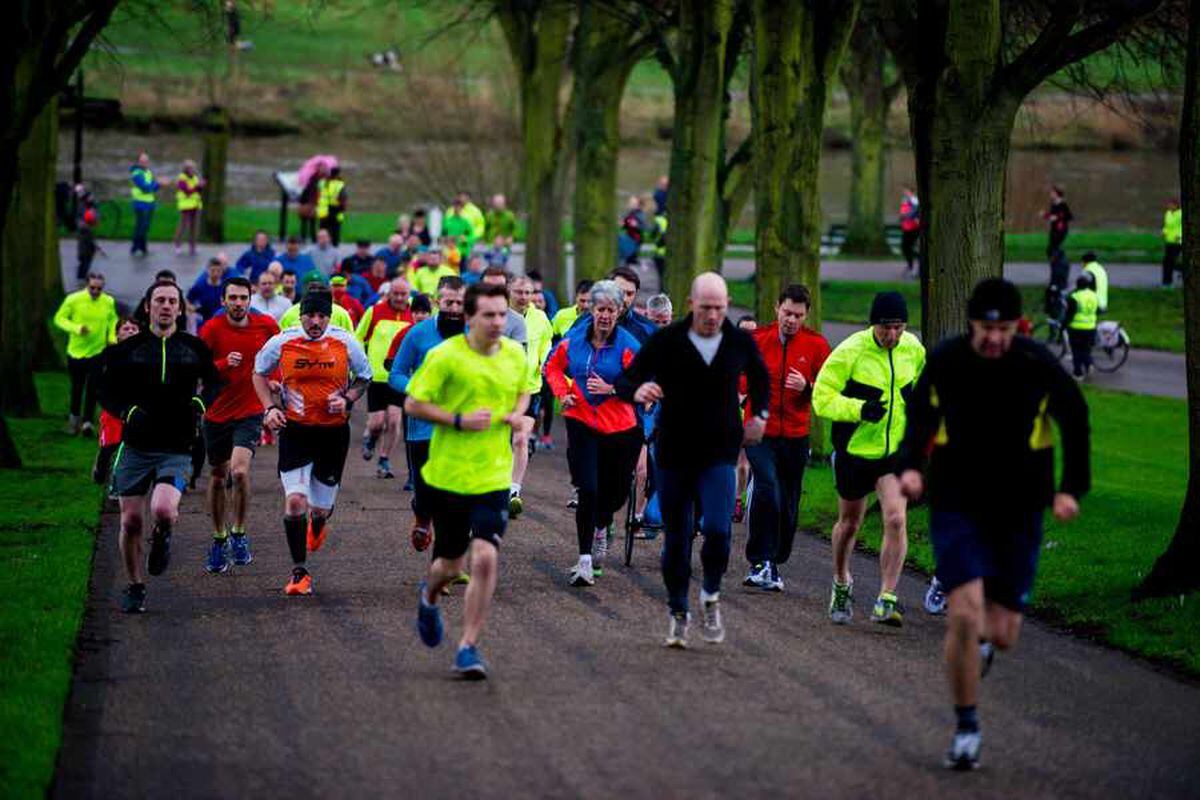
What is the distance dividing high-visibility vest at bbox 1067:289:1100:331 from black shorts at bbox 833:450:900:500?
18.2 meters

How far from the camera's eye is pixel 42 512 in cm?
1630

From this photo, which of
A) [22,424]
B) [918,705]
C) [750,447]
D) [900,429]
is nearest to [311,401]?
[750,447]

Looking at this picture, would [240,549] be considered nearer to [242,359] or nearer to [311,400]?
[242,359]

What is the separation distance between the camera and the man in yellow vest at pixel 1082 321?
29.5 meters

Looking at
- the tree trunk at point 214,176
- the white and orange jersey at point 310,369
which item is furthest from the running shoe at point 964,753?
the tree trunk at point 214,176

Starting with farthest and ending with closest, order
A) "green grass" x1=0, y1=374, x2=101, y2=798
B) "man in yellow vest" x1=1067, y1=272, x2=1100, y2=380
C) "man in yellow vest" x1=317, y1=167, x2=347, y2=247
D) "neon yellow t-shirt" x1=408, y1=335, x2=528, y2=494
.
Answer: "man in yellow vest" x1=317, y1=167, x2=347, y2=247 → "man in yellow vest" x1=1067, y1=272, x2=1100, y2=380 → "neon yellow t-shirt" x1=408, y1=335, x2=528, y2=494 → "green grass" x1=0, y1=374, x2=101, y2=798

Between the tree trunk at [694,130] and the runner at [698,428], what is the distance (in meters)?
12.9

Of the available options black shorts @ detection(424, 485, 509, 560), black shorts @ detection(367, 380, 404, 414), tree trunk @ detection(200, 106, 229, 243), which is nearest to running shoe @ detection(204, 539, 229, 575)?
black shorts @ detection(424, 485, 509, 560)

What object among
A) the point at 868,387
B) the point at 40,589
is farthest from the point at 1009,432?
the point at 40,589

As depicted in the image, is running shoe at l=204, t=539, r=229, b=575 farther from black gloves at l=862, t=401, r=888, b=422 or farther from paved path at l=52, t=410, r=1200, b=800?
black gloves at l=862, t=401, r=888, b=422

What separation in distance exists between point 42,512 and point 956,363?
9756 mm

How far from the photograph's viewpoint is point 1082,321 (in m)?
29.8

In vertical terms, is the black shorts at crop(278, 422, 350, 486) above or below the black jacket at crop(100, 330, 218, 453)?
below

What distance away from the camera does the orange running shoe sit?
494 inches
